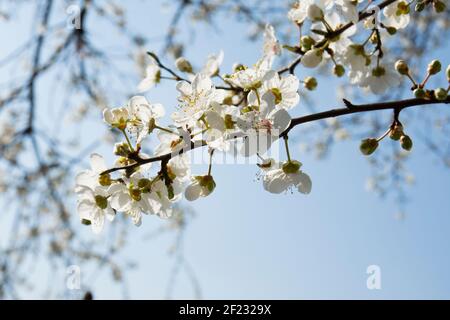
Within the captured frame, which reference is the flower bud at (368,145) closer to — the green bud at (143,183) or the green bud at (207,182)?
the green bud at (207,182)

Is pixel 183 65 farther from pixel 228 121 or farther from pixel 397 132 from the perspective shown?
pixel 397 132

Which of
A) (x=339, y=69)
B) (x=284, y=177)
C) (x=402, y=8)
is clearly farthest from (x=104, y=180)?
(x=402, y=8)

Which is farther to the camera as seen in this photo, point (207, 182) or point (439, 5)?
point (439, 5)

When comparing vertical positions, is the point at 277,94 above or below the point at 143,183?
above

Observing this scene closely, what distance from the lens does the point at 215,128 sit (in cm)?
110

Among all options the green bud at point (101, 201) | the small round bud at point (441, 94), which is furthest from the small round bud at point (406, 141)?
the green bud at point (101, 201)

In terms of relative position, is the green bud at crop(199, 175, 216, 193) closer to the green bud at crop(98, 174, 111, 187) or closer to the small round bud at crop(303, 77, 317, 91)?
the green bud at crop(98, 174, 111, 187)

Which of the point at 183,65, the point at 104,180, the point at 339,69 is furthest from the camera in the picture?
the point at 183,65

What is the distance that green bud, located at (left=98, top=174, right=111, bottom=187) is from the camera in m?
1.20

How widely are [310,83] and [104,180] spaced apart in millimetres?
835

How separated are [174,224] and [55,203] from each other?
1.42 meters

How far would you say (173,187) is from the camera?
1.22 m
